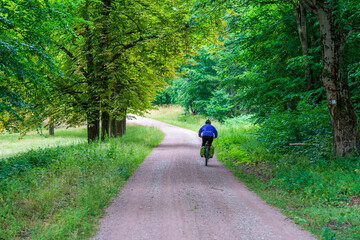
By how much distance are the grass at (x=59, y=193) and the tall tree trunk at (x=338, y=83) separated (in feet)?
23.3

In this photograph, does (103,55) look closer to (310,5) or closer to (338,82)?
(310,5)

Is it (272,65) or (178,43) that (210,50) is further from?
(272,65)

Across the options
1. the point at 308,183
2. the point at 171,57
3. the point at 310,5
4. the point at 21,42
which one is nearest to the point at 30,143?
the point at 171,57

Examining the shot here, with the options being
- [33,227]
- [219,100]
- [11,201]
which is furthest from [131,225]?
[219,100]

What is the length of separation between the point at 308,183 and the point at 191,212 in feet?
12.2

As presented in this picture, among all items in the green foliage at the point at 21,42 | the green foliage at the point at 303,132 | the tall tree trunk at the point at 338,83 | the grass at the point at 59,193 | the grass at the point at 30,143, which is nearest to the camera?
the grass at the point at 59,193

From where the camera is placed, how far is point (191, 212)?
6223 millimetres

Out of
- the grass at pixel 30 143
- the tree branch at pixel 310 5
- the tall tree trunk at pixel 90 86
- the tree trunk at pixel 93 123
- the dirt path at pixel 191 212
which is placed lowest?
the grass at pixel 30 143

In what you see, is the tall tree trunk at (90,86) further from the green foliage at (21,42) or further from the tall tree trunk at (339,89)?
the tall tree trunk at (339,89)

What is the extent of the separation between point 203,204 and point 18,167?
7174 mm

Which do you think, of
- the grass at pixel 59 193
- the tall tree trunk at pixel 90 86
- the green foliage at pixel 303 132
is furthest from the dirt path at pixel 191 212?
the tall tree trunk at pixel 90 86

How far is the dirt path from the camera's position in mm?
5062

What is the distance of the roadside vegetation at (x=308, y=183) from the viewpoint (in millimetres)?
5520

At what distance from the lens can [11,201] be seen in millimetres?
6469
